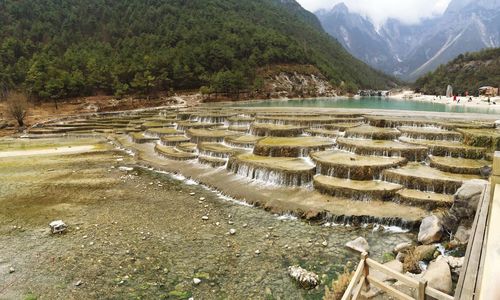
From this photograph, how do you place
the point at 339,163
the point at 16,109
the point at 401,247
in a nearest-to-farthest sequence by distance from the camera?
the point at 401,247
the point at 339,163
the point at 16,109

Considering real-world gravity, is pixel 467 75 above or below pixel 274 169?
above

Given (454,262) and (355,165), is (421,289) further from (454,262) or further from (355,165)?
(355,165)

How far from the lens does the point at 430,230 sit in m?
13.1

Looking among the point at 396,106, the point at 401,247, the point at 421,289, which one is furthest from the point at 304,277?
the point at 396,106

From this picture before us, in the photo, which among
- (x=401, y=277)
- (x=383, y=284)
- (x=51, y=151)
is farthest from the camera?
(x=51, y=151)

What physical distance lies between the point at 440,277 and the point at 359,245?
141 inches

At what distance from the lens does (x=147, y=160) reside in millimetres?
27469

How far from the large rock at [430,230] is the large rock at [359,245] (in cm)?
214

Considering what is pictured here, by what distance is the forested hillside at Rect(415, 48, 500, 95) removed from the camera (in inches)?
4352

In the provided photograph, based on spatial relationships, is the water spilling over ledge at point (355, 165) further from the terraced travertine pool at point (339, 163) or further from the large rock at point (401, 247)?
the large rock at point (401, 247)

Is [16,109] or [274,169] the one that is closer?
[274,169]

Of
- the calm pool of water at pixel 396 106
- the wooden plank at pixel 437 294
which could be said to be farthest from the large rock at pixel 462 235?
the calm pool of water at pixel 396 106

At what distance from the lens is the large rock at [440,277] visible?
9148mm

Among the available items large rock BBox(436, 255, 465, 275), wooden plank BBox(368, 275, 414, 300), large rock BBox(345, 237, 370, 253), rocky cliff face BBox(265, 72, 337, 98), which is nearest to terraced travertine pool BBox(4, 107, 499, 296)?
large rock BBox(345, 237, 370, 253)
